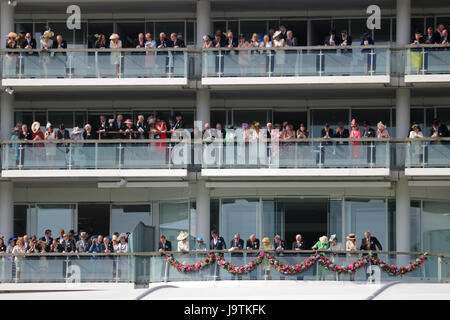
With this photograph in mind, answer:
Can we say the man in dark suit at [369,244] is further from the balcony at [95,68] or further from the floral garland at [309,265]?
the balcony at [95,68]

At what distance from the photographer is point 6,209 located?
39344 millimetres

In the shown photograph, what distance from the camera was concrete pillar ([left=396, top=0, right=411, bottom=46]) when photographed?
3825 cm

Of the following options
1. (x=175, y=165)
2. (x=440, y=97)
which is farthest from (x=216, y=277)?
(x=440, y=97)

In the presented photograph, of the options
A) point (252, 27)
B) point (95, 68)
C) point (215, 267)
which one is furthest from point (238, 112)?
point (215, 267)

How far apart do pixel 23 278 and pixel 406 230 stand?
12.3 metres

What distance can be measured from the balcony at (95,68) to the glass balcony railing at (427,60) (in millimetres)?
7221

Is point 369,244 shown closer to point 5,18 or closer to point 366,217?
point 366,217

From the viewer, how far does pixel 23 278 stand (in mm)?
35656

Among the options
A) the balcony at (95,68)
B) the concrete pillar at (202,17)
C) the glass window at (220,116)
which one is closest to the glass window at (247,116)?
the glass window at (220,116)

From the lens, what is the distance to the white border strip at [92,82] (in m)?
37.9

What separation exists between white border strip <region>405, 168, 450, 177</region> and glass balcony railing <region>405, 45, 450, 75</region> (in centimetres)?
316

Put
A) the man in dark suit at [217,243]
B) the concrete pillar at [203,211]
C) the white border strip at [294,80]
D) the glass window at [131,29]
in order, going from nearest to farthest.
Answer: the man in dark suit at [217,243]
the white border strip at [294,80]
the concrete pillar at [203,211]
the glass window at [131,29]

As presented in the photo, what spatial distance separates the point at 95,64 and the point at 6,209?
19.1 ft

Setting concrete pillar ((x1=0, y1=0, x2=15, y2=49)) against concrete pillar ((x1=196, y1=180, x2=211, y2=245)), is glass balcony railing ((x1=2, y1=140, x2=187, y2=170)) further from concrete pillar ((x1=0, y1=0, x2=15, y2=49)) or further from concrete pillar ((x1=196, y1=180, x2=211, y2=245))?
concrete pillar ((x1=0, y1=0, x2=15, y2=49))
